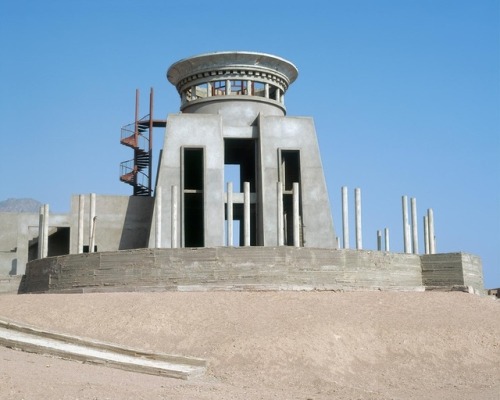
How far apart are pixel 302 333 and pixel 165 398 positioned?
5.85 meters

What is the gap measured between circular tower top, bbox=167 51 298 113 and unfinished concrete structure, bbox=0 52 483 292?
0.06 meters

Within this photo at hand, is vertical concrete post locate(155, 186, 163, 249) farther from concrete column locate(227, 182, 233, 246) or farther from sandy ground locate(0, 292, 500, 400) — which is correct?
sandy ground locate(0, 292, 500, 400)

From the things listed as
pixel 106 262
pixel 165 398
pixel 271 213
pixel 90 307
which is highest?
pixel 271 213

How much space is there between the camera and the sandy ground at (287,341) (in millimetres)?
13852

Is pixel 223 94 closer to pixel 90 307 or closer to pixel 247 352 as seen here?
pixel 90 307

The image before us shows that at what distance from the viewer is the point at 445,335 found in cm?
1831

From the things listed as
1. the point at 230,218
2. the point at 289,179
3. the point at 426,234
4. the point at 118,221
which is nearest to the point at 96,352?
the point at 230,218

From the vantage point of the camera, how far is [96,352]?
15.0 metres

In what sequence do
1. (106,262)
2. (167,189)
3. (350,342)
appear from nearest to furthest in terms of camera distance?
(350,342)
(106,262)
(167,189)

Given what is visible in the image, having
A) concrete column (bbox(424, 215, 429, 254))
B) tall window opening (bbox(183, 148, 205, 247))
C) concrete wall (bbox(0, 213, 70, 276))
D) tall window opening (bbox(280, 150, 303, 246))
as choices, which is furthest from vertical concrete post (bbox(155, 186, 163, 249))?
concrete column (bbox(424, 215, 429, 254))

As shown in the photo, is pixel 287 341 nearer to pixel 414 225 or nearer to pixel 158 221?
pixel 158 221

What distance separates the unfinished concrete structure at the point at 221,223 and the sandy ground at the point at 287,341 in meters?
1.16

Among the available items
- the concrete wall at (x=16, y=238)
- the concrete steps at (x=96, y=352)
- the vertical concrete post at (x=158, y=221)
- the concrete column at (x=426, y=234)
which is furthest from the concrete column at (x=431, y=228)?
the concrete wall at (x=16, y=238)

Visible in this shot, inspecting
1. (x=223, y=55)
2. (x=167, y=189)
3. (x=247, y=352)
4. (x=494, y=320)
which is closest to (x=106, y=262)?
(x=247, y=352)
